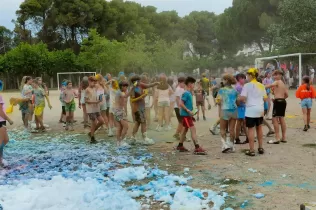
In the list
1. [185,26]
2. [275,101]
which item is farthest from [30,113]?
[185,26]

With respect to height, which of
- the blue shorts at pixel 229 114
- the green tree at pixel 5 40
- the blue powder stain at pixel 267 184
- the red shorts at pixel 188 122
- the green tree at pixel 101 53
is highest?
the green tree at pixel 5 40

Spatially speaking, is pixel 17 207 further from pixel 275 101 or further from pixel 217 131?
pixel 217 131

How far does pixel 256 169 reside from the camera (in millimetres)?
6336

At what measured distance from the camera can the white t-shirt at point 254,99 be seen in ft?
24.2

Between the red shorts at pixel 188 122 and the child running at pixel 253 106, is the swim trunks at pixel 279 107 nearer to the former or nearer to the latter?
the child running at pixel 253 106

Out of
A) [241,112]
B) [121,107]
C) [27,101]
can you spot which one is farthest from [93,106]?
[241,112]

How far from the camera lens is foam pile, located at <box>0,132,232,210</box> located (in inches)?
189

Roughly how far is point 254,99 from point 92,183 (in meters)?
3.55

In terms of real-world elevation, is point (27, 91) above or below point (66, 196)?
above

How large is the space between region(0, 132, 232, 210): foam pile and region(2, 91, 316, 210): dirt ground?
0.30 meters

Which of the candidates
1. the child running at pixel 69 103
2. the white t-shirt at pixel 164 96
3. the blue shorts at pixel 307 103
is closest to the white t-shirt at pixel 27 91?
the child running at pixel 69 103

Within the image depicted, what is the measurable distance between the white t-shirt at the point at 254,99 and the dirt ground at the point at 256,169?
0.83 meters

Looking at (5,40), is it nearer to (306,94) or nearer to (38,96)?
(38,96)

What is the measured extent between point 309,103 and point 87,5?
41107 mm
